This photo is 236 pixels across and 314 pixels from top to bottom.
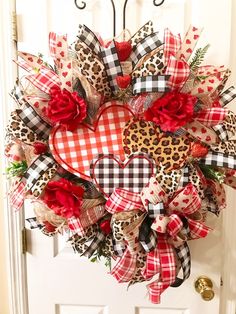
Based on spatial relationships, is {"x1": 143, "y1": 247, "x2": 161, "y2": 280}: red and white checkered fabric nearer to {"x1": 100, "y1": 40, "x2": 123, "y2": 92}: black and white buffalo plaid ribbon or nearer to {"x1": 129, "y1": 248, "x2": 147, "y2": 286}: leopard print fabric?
{"x1": 129, "y1": 248, "x2": 147, "y2": 286}: leopard print fabric

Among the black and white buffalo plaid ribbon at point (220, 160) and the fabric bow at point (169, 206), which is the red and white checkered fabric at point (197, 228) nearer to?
the fabric bow at point (169, 206)

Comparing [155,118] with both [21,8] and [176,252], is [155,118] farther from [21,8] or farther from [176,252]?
[21,8]

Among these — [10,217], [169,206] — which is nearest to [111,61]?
[169,206]

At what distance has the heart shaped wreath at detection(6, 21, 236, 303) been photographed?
2.75 feet

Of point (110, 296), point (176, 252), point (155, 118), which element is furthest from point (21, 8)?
point (110, 296)

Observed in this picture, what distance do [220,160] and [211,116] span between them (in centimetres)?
11

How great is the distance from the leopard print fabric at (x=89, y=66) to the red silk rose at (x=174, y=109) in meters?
0.14

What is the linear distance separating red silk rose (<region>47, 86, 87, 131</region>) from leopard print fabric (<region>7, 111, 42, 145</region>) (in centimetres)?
7

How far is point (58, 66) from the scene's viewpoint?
86cm

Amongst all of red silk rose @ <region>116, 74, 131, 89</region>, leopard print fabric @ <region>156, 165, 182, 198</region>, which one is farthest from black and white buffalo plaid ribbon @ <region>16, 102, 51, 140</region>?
leopard print fabric @ <region>156, 165, 182, 198</region>

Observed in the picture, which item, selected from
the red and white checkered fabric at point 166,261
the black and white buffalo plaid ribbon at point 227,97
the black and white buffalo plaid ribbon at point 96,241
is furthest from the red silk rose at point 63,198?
the black and white buffalo plaid ribbon at point 227,97

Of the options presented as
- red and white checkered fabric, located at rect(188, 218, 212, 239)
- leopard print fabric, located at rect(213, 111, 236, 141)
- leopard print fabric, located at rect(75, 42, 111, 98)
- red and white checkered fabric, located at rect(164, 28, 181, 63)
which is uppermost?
red and white checkered fabric, located at rect(164, 28, 181, 63)

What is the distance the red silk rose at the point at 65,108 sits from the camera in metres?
0.82

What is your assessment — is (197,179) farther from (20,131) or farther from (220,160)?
(20,131)
